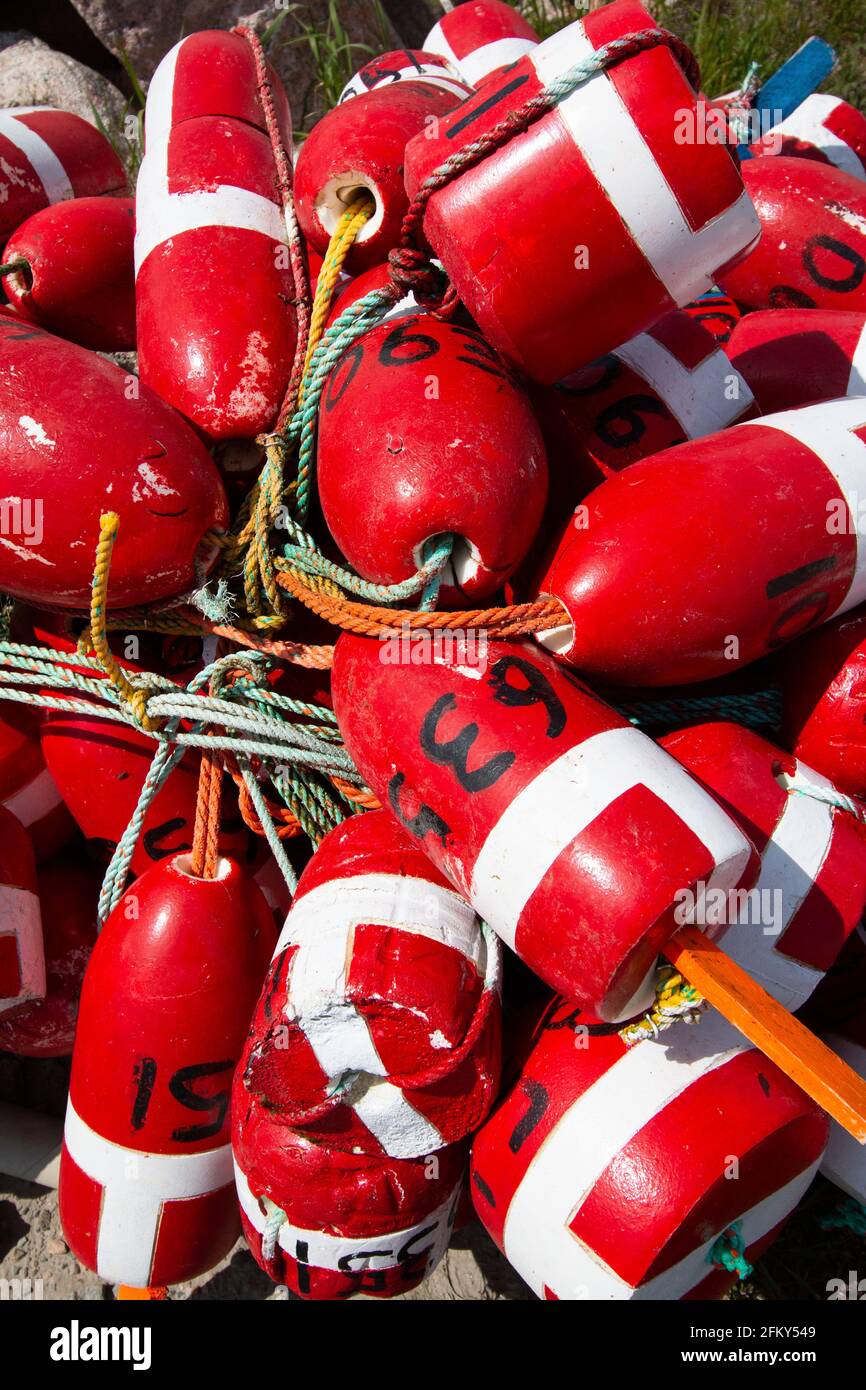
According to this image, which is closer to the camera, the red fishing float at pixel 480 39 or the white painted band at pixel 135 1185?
the white painted band at pixel 135 1185

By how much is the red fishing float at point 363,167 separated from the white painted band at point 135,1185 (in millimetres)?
1817

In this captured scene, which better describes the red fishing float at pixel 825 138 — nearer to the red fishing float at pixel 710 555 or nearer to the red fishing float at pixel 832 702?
the red fishing float at pixel 710 555

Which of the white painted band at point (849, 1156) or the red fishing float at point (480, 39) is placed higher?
the red fishing float at point (480, 39)

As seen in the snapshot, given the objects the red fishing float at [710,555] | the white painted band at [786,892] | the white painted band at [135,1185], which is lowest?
the white painted band at [135,1185]

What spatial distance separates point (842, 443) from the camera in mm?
1872

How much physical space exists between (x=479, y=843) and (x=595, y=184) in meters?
1.06

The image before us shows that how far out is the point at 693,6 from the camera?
4352 millimetres

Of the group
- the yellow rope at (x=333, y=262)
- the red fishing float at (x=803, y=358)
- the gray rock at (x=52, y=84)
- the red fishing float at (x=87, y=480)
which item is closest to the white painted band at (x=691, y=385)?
the red fishing float at (x=803, y=358)

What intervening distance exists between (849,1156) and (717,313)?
1.85m

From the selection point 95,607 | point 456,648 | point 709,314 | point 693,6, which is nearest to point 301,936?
point 456,648

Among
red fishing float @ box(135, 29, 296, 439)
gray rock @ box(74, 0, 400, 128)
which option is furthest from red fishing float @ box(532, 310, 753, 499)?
gray rock @ box(74, 0, 400, 128)

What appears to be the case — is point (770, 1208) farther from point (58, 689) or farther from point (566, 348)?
point (58, 689)

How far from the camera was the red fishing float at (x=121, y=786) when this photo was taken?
7.19 feet

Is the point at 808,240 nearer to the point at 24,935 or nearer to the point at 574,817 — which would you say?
the point at 574,817
